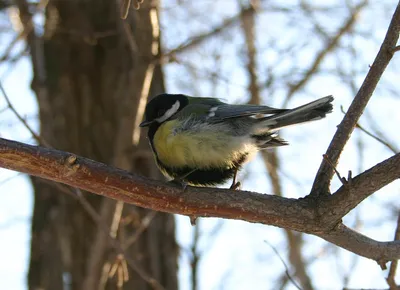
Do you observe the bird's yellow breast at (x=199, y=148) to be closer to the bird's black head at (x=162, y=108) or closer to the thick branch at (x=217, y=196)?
the bird's black head at (x=162, y=108)

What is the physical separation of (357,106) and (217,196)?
761 mm

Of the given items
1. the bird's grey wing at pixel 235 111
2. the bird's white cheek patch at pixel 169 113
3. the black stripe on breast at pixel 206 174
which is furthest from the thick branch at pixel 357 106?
the bird's white cheek patch at pixel 169 113

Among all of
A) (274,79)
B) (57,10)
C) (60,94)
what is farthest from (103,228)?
(274,79)

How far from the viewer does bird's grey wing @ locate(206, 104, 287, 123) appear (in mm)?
3248

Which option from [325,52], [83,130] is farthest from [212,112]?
[325,52]

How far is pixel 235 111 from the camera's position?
3.35 meters

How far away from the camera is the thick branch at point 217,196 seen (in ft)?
7.93

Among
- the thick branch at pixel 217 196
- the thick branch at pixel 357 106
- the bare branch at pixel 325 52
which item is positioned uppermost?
the bare branch at pixel 325 52

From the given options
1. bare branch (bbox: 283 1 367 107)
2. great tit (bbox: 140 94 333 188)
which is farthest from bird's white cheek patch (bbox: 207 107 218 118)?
bare branch (bbox: 283 1 367 107)

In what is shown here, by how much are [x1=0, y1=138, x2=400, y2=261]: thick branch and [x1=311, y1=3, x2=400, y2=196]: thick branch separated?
117 mm

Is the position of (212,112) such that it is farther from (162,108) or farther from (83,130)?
(83,130)

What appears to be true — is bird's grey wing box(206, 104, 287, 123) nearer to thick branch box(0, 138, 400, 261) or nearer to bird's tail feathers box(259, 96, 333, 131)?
bird's tail feathers box(259, 96, 333, 131)

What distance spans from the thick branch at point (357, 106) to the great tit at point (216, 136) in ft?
Result: 1.14

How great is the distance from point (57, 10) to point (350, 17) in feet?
9.86
